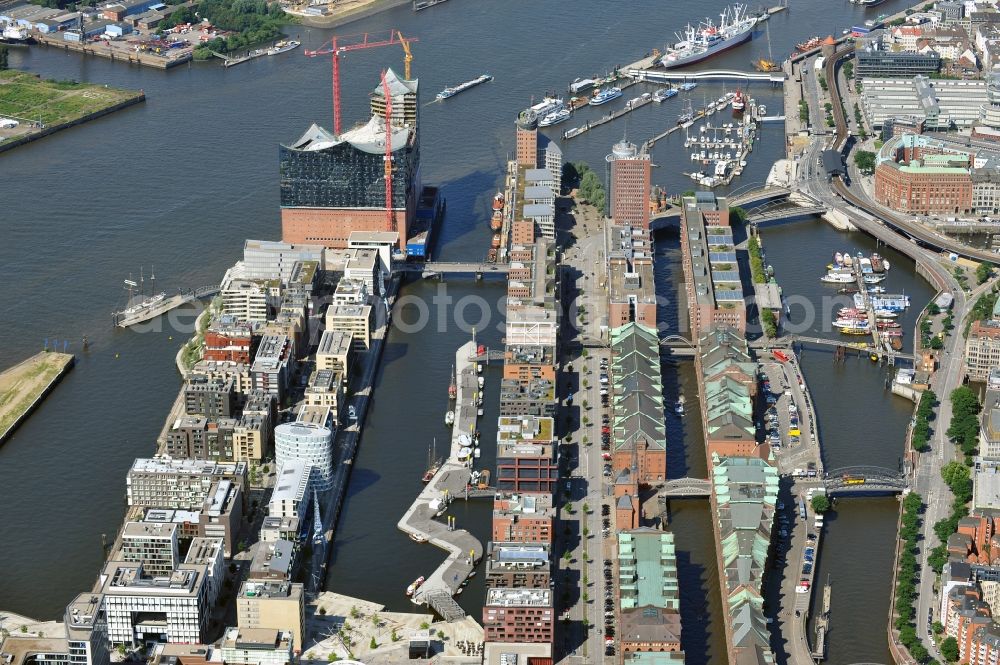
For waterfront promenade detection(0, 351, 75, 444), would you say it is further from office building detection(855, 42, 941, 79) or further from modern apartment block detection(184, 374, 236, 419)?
office building detection(855, 42, 941, 79)

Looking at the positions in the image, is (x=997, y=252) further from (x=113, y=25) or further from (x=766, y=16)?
(x=113, y=25)

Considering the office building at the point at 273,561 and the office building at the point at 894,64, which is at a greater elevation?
the office building at the point at 894,64

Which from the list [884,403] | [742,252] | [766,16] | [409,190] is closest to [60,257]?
[409,190]

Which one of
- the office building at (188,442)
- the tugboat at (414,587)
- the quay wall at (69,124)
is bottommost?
the tugboat at (414,587)

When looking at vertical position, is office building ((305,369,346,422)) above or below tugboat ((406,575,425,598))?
above

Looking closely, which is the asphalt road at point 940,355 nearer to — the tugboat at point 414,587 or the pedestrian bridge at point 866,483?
the pedestrian bridge at point 866,483

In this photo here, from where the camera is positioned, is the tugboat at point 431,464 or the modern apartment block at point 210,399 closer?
the tugboat at point 431,464

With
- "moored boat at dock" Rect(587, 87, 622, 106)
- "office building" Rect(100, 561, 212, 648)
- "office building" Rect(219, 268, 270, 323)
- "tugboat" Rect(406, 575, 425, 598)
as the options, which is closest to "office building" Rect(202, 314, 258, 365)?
"office building" Rect(219, 268, 270, 323)

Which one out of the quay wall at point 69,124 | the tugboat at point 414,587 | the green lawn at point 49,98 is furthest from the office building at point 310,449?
the green lawn at point 49,98
